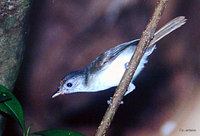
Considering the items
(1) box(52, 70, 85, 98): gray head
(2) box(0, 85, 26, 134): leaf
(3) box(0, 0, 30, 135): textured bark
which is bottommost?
(2) box(0, 85, 26, 134): leaf

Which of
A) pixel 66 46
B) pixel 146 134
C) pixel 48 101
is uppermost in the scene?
pixel 66 46

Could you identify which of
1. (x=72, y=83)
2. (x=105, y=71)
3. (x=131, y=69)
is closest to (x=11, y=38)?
(x=72, y=83)

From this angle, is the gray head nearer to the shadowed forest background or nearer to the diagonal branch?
the shadowed forest background

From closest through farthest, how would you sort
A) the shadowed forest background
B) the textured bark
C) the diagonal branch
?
1. the diagonal branch
2. the textured bark
3. the shadowed forest background

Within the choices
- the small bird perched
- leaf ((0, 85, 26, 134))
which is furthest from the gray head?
leaf ((0, 85, 26, 134))

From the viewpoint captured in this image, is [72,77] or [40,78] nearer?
[72,77]

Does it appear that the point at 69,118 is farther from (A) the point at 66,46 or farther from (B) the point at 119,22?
(B) the point at 119,22

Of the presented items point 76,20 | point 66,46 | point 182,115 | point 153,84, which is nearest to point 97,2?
point 76,20

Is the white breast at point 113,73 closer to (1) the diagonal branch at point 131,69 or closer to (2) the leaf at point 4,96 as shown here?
(1) the diagonal branch at point 131,69
